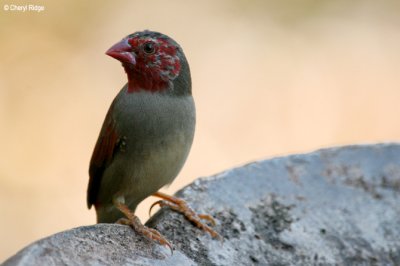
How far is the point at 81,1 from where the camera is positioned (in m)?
9.42

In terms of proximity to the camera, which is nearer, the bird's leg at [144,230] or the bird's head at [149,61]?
the bird's leg at [144,230]

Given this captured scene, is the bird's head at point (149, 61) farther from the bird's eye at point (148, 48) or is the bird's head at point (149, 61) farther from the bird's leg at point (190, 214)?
the bird's leg at point (190, 214)

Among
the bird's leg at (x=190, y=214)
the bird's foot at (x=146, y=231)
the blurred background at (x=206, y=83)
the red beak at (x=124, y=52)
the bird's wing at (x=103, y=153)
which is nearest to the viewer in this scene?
the bird's foot at (x=146, y=231)

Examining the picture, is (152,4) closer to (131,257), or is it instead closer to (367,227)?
(367,227)

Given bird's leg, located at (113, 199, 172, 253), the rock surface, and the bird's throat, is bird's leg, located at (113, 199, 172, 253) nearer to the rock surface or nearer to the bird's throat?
the rock surface

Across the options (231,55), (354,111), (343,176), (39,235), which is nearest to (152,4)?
(231,55)

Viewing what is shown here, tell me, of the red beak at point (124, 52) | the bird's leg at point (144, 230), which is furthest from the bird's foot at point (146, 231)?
the red beak at point (124, 52)

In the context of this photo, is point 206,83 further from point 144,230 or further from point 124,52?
point 144,230

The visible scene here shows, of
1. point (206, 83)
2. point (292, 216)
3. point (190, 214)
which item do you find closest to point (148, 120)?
point (190, 214)

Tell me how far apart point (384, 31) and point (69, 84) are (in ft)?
12.8

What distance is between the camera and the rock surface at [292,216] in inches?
146

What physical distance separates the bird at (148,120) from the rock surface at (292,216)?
0.23 m

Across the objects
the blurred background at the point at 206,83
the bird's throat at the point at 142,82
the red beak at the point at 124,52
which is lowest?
the blurred background at the point at 206,83

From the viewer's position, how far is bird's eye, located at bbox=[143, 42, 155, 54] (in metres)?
4.35
